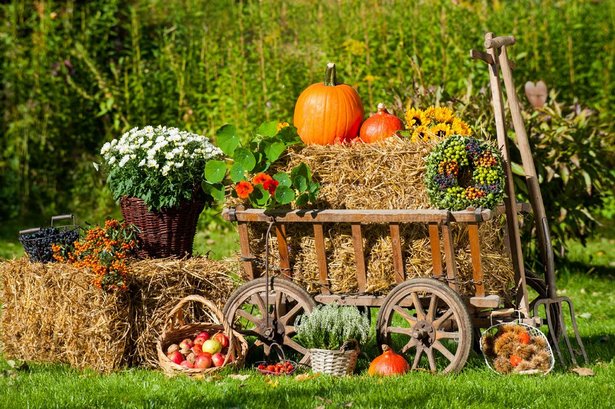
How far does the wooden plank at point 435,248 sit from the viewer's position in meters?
Result: 4.60

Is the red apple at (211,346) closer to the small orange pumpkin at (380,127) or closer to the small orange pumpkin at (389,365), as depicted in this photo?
the small orange pumpkin at (389,365)

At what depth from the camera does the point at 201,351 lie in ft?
15.9

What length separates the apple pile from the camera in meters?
4.76

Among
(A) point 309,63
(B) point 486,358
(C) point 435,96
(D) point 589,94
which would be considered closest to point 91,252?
(B) point 486,358

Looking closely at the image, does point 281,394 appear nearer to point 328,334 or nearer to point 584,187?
point 328,334

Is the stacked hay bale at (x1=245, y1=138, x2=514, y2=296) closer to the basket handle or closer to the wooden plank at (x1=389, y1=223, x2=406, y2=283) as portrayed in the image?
the wooden plank at (x1=389, y1=223, x2=406, y2=283)

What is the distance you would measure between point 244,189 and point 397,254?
82cm

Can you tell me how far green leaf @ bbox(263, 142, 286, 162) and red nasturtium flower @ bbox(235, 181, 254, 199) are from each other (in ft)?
0.57

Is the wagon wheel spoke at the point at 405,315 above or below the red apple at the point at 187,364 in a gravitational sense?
above

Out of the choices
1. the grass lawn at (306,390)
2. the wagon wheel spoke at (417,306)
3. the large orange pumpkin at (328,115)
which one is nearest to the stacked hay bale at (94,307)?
the grass lawn at (306,390)

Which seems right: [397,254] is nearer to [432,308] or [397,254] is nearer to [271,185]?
[432,308]

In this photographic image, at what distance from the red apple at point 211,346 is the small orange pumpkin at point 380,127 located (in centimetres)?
132

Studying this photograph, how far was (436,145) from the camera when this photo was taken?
15.5ft

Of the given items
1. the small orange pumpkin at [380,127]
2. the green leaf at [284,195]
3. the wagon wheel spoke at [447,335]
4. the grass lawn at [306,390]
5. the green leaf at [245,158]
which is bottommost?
the grass lawn at [306,390]
